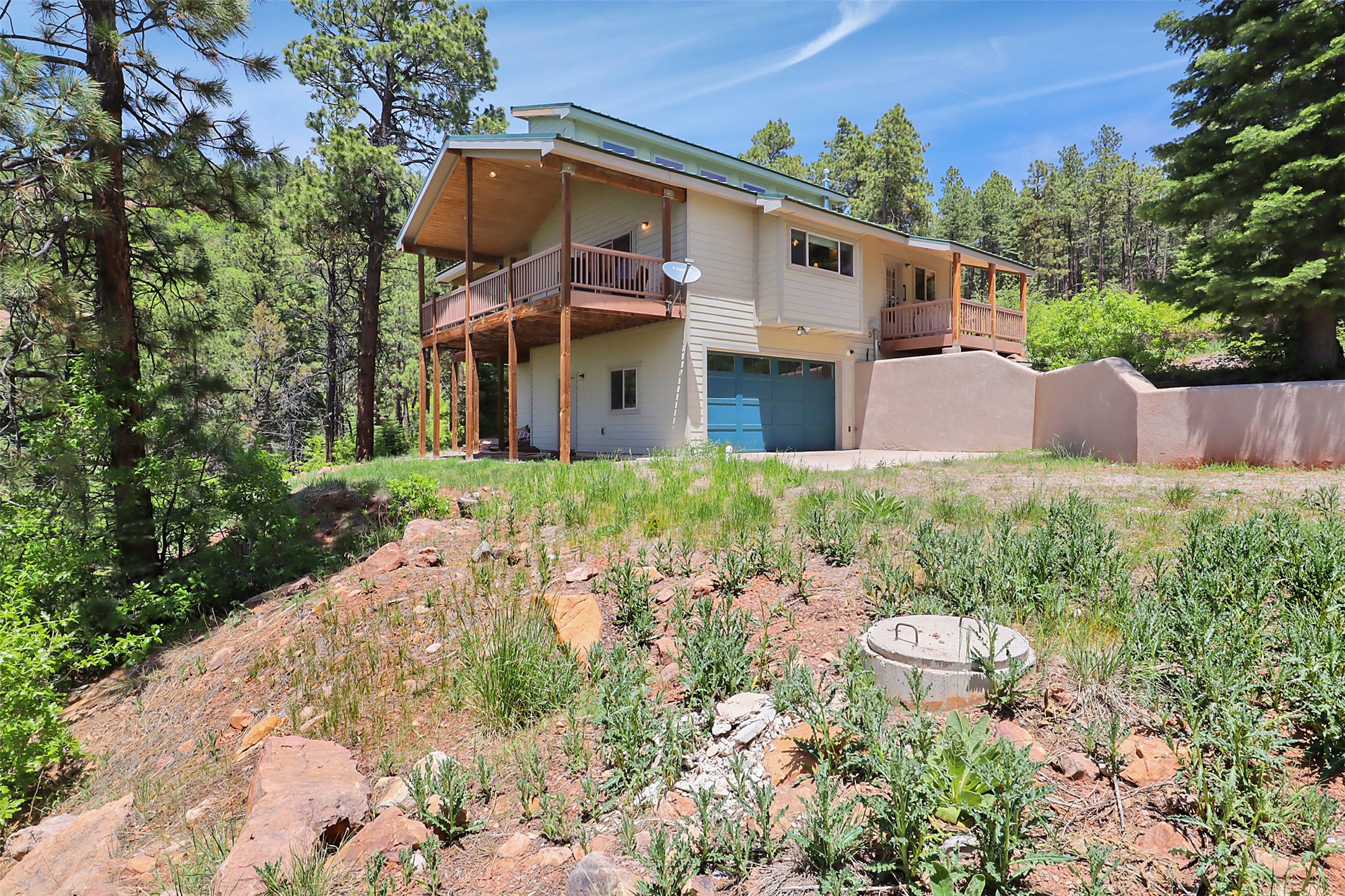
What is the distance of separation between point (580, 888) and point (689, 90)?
1457cm

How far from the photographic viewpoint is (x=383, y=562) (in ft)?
18.5

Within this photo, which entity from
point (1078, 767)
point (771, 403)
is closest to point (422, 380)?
point (771, 403)

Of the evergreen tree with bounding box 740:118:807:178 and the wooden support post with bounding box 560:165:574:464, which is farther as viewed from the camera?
the evergreen tree with bounding box 740:118:807:178

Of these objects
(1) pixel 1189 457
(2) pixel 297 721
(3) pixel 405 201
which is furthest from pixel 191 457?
(3) pixel 405 201

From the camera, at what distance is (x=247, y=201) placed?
6707mm

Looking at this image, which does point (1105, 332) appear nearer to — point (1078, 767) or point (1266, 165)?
point (1266, 165)

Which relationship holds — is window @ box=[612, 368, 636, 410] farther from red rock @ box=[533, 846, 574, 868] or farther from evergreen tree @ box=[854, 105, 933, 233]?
evergreen tree @ box=[854, 105, 933, 233]

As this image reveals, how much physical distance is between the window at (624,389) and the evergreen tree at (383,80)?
744 cm

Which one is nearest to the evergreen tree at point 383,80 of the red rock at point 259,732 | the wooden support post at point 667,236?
the wooden support post at point 667,236

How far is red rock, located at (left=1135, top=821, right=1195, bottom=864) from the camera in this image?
6.56 feet

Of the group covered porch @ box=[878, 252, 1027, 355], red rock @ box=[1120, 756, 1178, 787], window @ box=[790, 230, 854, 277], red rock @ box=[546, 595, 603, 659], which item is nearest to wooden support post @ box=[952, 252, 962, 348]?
covered porch @ box=[878, 252, 1027, 355]

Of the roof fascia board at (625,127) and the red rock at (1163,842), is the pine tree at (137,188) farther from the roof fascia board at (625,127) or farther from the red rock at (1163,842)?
the roof fascia board at (625,127)

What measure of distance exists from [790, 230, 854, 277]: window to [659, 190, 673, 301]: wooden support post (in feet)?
9.86

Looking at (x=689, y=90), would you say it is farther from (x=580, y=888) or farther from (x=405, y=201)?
(x=580, y=888)
